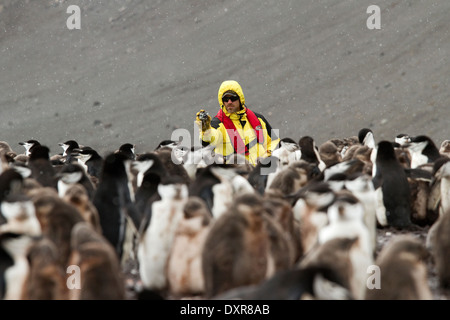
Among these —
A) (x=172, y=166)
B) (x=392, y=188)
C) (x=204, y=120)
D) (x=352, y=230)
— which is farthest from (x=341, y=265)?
(x=204, y=120)

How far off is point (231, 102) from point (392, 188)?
249 cm

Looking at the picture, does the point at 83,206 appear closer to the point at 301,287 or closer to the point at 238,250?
the point at 238,250

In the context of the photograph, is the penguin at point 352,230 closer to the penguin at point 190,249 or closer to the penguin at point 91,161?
the penguin at point 190,249

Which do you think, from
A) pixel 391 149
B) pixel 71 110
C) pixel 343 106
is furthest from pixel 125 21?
pixel 391 149

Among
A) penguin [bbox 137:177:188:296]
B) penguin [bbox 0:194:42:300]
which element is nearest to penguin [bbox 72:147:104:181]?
penguin [bbox 137:177:188:296]

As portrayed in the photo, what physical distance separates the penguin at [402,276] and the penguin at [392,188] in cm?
298

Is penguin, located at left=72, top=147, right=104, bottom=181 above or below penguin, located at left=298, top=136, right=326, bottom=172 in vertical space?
above

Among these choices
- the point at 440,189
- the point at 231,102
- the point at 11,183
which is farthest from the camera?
the point at 231,102

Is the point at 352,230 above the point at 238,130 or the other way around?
the other way around

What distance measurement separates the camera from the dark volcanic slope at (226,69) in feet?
78.9

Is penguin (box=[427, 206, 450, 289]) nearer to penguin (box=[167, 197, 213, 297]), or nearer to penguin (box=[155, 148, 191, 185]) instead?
penguin (box=[167, 197, 213, 297])

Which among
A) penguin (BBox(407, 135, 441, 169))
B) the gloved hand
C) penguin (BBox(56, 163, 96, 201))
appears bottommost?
penguin (BBox(56, 163, 96, 201))

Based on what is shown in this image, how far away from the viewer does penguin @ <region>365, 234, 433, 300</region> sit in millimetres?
3975

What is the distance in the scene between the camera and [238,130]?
9031 mm
